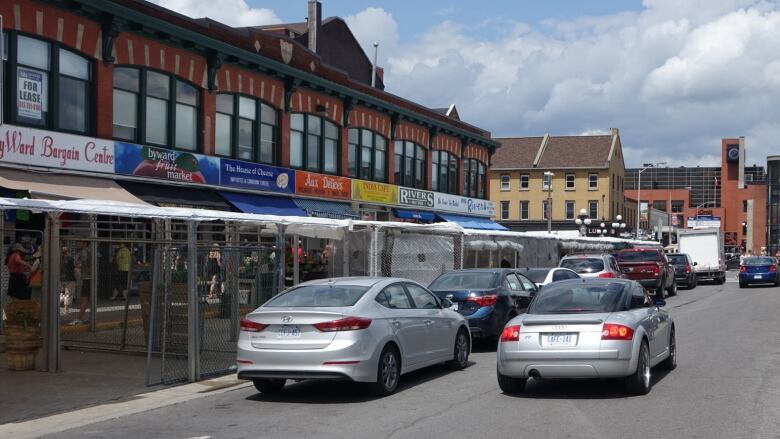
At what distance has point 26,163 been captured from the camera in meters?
21.3

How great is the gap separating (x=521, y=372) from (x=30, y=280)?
8508 millimetres

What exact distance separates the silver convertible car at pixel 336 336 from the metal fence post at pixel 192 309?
1515 millimetres

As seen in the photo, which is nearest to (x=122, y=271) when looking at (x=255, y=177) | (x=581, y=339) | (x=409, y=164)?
(x=581, y=339)

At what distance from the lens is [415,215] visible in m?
41.7

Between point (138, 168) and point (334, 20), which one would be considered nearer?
point (138, 168)

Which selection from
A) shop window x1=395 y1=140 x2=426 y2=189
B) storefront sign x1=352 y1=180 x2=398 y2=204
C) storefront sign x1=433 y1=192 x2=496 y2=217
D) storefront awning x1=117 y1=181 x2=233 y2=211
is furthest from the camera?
storefront sign x1=433 y1=192 x2=496 y2=217

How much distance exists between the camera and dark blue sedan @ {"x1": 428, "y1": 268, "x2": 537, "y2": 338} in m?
15.4

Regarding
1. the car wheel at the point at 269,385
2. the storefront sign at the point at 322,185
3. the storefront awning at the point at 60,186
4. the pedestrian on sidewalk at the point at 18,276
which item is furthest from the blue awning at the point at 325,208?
the car wheel at the point at 269,385

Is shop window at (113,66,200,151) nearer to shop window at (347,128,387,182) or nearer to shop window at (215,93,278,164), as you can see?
shop window at (215,93,278,164)

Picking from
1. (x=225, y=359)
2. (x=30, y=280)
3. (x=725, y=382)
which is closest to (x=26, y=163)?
(x=30, y=280)

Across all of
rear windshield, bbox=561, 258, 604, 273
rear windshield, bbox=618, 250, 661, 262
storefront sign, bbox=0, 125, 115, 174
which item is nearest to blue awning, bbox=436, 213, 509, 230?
rear windshield, bbox=618, 250, 661, 262

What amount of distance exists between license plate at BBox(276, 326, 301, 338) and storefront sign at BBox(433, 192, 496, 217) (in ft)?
111

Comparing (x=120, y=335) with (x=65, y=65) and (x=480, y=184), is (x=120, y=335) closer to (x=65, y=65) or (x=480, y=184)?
(x=65, y=65)

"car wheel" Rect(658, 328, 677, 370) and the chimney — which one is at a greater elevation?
the chimney
